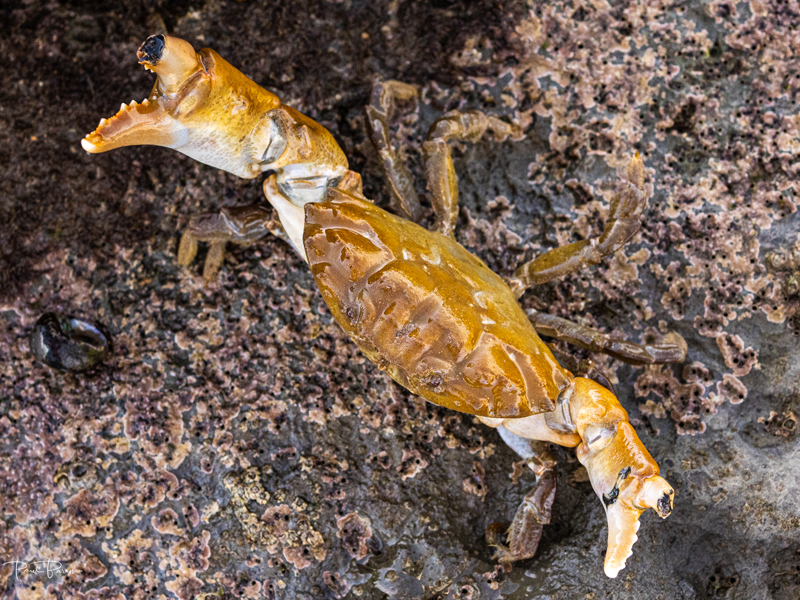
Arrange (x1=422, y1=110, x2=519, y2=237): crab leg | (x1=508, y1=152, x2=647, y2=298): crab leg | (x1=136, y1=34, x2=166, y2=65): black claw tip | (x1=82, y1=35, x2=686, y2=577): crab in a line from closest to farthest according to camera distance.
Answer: (x1=136, y1=34, x2=166, y2=65): black claw tip
(x1=82, y1=35, x2=686, y2=577): crab
(x1=508, y1=152, x2=647, y2=298): crab leg
(x1=422, y1=110, x2=519, y2=237): crab leg

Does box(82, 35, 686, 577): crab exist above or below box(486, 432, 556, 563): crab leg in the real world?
above

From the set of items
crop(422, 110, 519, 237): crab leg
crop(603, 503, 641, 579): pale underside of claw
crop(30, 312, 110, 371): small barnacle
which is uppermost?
crop(422, 110, 519, 237): crab leg

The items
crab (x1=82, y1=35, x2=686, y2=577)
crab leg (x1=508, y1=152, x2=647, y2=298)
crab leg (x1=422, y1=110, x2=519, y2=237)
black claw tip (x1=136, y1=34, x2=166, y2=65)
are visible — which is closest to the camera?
black claw tip (x1=136, y1=34, x2=166, y2=65)

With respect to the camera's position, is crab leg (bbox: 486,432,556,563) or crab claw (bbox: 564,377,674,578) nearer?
crab claw (bbox: 564,377,674,578)

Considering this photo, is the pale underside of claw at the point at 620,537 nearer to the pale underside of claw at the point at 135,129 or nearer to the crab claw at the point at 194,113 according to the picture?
the crab claw at the point at 194,113

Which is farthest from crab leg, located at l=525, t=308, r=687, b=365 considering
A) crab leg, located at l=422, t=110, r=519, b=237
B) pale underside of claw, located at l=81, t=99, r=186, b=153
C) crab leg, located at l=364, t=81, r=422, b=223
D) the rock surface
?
pale underside of claw, located at l=81, t=99, r=186, b=153

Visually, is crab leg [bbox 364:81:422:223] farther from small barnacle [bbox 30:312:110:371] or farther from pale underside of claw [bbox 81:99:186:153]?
small barnacle [bbox 30:312:110:371]

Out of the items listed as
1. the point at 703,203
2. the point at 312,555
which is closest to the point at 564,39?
the point at 703,203
